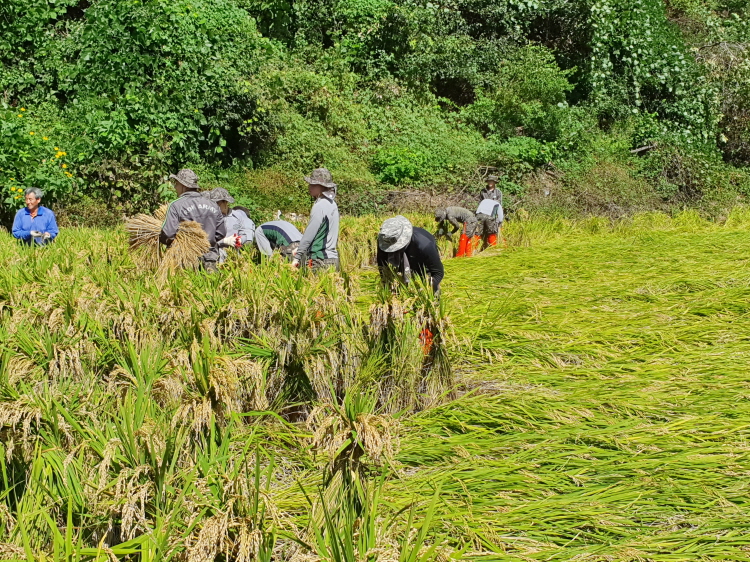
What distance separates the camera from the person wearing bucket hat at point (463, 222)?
9.15 metres

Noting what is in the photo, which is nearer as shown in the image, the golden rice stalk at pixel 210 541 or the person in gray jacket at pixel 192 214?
the golden rice stalk at pixel 210 541

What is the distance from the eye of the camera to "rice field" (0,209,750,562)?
2.46 metres

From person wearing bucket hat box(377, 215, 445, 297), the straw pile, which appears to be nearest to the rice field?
the straw pile

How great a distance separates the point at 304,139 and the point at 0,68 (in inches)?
191

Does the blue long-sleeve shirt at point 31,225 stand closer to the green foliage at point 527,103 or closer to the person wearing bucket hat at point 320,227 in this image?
the person wearing bucket hat at point 320,227

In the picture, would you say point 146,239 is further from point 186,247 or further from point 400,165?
point 400,165

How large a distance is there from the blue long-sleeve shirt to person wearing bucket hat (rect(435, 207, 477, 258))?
4.28 meters

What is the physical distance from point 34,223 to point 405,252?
157 inches

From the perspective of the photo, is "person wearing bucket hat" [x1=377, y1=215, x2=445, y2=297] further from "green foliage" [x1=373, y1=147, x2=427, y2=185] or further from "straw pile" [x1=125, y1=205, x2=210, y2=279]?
"green foliage" [x1=373, y1=147, x2=427, y2=185]

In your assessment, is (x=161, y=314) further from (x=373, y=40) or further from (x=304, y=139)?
(x=373, y=40)

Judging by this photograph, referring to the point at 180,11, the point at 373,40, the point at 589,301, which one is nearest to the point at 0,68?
the point at 180,11

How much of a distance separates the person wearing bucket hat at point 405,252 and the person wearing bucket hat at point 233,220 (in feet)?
5.65

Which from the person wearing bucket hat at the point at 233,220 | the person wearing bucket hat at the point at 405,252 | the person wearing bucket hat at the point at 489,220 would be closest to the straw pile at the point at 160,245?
the person wearing bucket hat at the point at 233,220

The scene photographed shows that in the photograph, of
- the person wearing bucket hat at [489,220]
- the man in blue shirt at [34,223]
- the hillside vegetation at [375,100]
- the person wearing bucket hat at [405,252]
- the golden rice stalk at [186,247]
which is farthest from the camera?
the hillside vegetation at [375,100]
